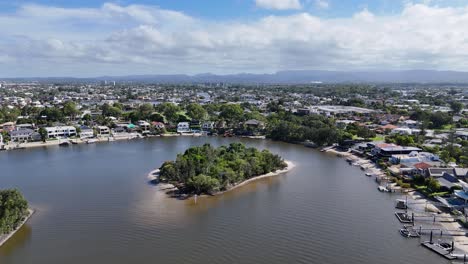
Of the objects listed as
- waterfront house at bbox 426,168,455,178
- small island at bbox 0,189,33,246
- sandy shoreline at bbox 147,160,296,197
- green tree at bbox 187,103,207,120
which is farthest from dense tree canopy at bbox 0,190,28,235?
green tree at bbox 187,103,207,120

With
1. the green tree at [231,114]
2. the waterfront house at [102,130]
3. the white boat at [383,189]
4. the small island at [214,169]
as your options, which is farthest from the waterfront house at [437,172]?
the waterfront house at [102,130]

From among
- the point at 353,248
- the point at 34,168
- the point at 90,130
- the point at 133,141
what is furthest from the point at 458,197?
the point at 90,130

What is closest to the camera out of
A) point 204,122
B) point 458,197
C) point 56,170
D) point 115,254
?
point 115,254

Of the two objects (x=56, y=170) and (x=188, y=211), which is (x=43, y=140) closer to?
(x=56, y=170)

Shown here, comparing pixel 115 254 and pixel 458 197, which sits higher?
pixel 458 197

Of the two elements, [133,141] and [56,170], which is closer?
[56,170]

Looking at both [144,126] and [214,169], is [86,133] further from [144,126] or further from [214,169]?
[214,169]

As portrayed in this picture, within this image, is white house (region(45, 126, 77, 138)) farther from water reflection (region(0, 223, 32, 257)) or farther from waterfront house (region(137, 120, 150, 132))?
water reflection (region(0, 223, 32, 257))

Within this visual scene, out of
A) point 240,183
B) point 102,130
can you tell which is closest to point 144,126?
point 102,130
